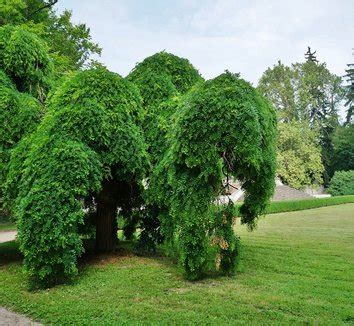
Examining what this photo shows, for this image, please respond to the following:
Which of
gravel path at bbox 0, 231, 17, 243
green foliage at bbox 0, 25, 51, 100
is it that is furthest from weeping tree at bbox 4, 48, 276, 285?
gravel path at bbox 0, 231, 17, 243

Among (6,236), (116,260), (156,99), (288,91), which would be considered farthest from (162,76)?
(288,91)

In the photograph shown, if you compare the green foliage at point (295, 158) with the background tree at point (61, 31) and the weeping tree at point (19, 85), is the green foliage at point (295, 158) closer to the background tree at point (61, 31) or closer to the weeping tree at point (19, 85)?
the background tree at point (61, 31)

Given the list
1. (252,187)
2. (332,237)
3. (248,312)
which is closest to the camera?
(248,312)

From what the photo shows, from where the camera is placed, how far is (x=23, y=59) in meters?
10.9

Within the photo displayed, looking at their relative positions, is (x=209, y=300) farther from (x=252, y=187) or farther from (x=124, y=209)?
(x=124, y=209)

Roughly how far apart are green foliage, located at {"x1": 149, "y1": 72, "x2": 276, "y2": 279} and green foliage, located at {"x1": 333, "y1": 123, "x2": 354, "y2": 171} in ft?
170

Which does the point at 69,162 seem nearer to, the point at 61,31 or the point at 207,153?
the point at 207,153

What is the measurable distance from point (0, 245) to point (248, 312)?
10.5 meters

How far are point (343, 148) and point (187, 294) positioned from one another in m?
54.5

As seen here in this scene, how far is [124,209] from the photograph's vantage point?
38.9 feet

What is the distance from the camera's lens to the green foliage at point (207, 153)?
7.84 m

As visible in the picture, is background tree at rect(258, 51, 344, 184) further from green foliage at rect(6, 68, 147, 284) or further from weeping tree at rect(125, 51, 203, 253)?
green foliage at rect(6, 68, 147, 284)

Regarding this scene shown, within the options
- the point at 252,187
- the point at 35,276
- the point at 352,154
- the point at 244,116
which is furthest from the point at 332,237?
the point at 352,154

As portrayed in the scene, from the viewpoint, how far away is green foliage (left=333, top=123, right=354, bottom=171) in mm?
55969
